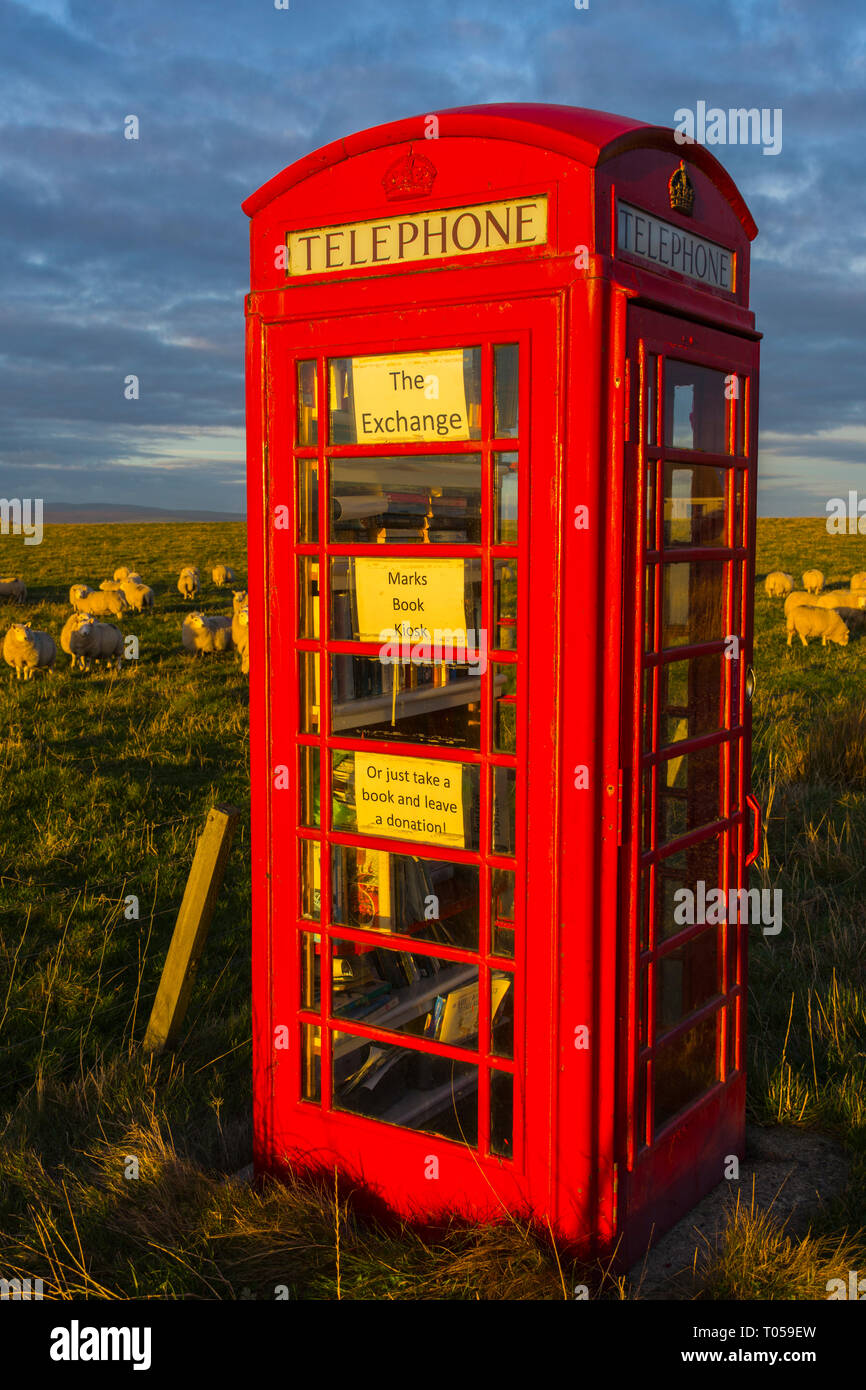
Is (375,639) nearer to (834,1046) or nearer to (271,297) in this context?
(271,297)

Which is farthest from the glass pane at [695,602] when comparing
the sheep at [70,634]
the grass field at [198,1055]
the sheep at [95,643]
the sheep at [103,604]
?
the sheep at [103,604]

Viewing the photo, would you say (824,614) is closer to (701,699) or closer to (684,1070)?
(701,699)

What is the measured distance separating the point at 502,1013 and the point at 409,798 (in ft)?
2.78

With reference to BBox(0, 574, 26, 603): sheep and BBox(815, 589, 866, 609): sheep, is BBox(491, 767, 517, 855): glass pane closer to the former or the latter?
BBox(815, 589, 866, 609): sheep

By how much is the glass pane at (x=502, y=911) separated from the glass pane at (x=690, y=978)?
34.4 inches

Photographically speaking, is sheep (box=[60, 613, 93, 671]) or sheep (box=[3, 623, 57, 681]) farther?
sheep (box=[60, 613, 93, 671])

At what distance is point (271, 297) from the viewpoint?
384 cm

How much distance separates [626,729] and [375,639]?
0.94 m

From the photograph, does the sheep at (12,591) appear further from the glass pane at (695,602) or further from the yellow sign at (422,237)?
the glass pane at (695,602)

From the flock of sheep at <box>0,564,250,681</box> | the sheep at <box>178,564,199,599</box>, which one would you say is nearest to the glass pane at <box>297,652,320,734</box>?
the flock of sheep at <box>0,564,250,681</box>

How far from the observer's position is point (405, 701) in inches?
170

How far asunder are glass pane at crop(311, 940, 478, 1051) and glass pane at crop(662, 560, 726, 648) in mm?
1494

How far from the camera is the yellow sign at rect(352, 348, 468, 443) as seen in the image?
358 centimetres

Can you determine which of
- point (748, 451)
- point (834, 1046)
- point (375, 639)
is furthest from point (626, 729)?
point (834, 1046)
